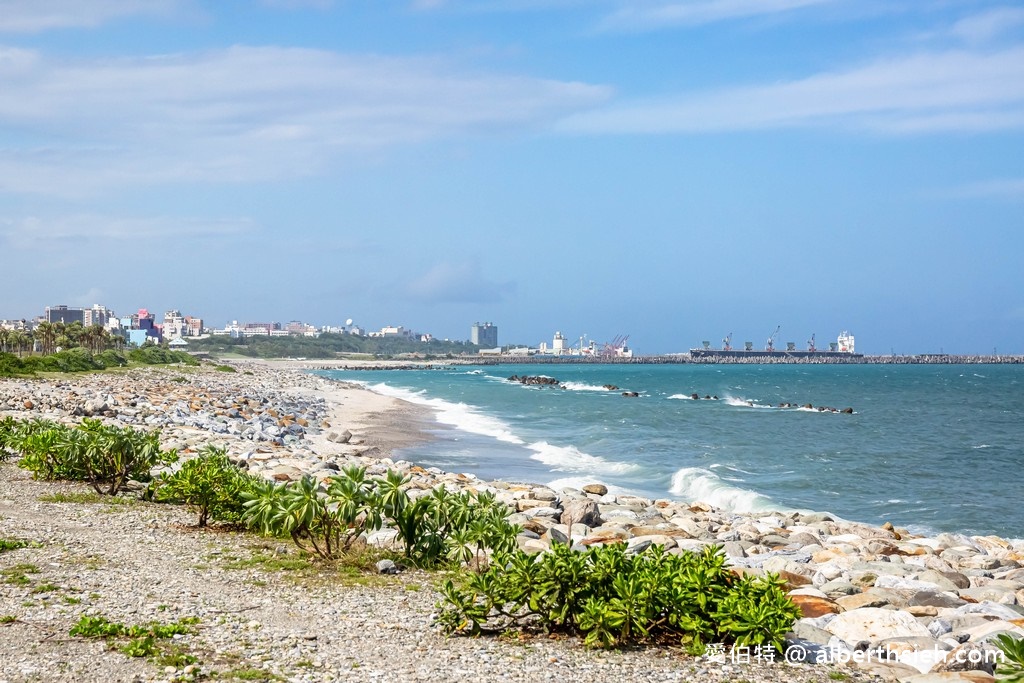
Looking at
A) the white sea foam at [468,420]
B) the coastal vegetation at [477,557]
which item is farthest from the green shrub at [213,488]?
the white sea foam at [468,420]

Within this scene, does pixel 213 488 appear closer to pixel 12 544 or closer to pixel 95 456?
pixel 12 544

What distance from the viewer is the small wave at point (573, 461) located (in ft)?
84.8

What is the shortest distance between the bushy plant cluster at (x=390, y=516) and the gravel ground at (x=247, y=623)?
427 mm

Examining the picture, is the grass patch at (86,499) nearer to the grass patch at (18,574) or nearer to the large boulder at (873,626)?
the grass patch at (18,574)

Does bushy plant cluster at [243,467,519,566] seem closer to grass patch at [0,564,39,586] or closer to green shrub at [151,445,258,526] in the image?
green shrub at [151,445,258,526]

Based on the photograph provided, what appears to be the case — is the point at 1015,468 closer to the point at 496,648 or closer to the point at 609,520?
the point at 609,520

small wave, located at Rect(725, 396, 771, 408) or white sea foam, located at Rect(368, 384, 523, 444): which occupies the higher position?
white sea foam, located at Rect(368, 384, 523, 444)

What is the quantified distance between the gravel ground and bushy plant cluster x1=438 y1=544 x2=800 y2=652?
0.19m

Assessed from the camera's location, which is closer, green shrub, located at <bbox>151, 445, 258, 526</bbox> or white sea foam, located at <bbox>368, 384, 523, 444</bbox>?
green shrub, located at <bbox>151, 445, 258, 526</bbox>

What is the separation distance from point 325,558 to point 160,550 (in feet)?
6.37

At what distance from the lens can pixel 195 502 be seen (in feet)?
38.1

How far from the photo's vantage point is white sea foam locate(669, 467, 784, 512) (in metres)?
20.3

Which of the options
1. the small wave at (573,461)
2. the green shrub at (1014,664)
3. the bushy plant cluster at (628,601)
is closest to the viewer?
the green shrub at (1014,664)

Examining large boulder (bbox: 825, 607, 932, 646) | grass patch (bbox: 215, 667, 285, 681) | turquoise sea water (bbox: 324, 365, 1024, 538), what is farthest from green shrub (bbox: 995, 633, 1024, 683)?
turquoise sea water (bbox: 324, 365, 1024, 538)
